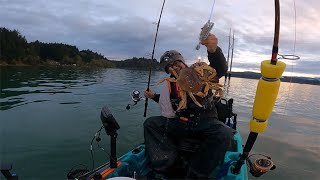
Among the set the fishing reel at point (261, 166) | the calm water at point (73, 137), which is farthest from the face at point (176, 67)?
the calm water at point (73, 137)

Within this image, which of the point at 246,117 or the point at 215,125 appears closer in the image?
the point at 215,125

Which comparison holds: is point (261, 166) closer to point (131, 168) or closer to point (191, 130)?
point (191, 130)

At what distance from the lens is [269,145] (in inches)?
427

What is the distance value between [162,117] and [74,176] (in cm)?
152

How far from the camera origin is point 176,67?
4703 millimetres

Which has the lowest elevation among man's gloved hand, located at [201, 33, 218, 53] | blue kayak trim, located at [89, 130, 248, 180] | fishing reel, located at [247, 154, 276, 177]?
blue kayak trim, located at [89, 130, 248, 180]

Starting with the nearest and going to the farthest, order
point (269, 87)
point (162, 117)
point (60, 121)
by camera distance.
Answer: point (269, 87) → point (162, 117) → point (60, 121)

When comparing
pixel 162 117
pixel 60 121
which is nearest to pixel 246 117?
pixel 60 121

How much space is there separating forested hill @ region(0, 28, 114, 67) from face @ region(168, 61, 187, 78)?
49.6 m

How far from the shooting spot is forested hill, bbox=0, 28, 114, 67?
171ft

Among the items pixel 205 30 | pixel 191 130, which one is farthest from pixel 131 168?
pixel 205 30

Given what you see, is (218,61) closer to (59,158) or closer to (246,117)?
(59,158)

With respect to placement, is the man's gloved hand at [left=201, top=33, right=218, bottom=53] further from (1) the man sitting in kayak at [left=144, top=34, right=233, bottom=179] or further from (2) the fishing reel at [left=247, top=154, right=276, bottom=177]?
(2) the fishing reel at [left=247, top=154, right=276, bottom=177]

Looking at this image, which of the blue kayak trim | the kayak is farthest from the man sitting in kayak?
the blue kayak trim
